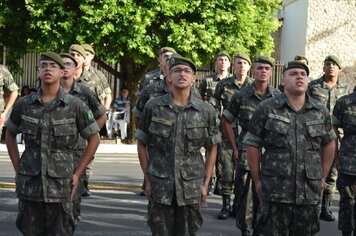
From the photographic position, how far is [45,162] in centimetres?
587

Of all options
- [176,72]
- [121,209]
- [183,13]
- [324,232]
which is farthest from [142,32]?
[176,72]

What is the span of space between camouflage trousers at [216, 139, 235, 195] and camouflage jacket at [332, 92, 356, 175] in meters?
2.08

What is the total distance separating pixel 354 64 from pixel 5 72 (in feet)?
63.9

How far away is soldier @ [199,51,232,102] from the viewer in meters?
10.9

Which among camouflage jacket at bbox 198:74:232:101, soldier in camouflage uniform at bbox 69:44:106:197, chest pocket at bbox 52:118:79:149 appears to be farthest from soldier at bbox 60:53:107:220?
camouflage jacket at bbox 198:74:232:101

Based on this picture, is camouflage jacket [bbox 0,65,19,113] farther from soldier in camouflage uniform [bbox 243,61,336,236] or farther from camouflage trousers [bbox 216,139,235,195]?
soldier in camouflage uniform [bbox 243,61,336,236]

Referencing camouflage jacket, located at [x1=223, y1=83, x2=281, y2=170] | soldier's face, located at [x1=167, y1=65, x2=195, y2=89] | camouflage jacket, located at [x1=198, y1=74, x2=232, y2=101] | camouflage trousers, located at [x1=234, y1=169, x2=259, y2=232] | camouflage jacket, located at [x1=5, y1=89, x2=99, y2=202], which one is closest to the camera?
camouflage jacket, located at [x1=5, y1=89, x2=99, y2=202]

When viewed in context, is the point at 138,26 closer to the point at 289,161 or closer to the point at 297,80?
the point at 297,80

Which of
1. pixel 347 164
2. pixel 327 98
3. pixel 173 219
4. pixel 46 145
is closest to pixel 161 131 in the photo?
pixel 173 219

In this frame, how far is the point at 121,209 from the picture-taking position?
987 cm

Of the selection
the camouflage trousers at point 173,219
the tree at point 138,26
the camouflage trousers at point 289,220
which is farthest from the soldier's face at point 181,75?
the tree at point 138,26

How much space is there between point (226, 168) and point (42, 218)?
428 cm

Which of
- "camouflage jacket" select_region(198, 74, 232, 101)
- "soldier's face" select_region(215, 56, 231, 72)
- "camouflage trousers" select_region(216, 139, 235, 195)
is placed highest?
"soldier's face" select_region(215, 56, 231, 72)

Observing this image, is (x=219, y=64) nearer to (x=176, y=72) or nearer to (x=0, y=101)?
(x=0, y=101)
